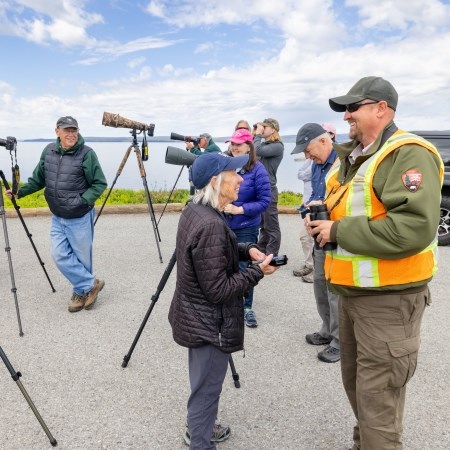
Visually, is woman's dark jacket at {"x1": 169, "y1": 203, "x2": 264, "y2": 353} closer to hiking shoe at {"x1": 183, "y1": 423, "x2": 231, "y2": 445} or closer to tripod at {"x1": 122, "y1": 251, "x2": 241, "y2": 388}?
tripod at {"x1": 122, "y1": 251, "x2": 241, "y2": 388}

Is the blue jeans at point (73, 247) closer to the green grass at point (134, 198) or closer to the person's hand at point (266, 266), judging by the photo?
the person's hand at point (266, 266)

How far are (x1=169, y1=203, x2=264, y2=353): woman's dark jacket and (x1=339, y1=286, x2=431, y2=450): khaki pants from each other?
1.94ft

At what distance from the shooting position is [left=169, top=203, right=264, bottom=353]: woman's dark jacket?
1.95 m

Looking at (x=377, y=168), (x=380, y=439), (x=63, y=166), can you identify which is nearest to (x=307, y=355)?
(x=380, y=439)

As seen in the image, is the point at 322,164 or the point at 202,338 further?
the point at 322,164

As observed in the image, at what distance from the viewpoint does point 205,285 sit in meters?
1.98

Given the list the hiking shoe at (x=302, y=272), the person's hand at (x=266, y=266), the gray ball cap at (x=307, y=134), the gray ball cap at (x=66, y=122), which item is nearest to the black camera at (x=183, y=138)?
the gray ball cap at (x=66, y=122)

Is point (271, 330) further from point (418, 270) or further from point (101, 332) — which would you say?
point (418, 270)

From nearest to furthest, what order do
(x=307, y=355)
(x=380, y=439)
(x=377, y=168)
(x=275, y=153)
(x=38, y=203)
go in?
(x=377, y=168), (x=380, y=439), (x=307, y=355), (x=275, y=153), (x=38, y=203)

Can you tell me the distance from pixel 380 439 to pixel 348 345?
0.47 m

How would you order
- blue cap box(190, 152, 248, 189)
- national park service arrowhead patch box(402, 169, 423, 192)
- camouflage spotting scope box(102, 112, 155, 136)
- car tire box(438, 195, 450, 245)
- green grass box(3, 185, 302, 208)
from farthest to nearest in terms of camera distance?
green grass box(3, 185, 302, 208) → car tire box(438, 195, 450, 245) → camouflage spotting scope box(102, 112, 155, 136) → blue cap box(190, 152, 248, 189) → national park service arrowhead patch box(402, 169, 423, 192)

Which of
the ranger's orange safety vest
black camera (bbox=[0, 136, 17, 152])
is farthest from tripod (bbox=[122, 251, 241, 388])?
black camera (bbox=[0, 136, 17, 152])

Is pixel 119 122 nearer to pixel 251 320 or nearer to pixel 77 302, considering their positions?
pixel 77 302

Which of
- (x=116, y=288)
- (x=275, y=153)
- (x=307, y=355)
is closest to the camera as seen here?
(x=307, y=355)
